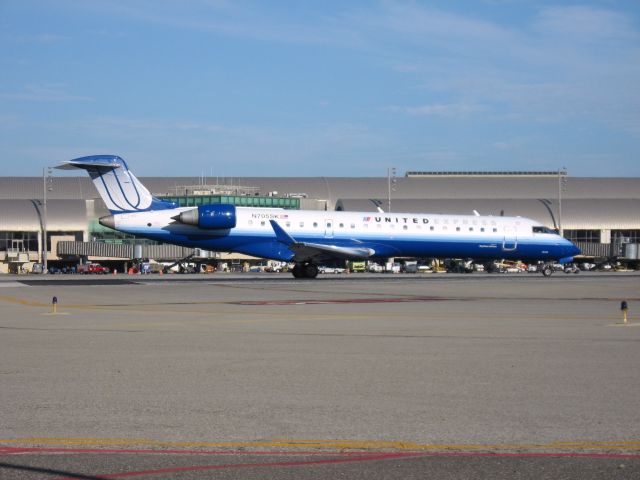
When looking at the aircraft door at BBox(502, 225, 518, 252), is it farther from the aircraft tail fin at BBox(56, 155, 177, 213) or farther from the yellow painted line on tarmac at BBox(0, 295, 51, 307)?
the yellow painted line on tarmac at BBox(0, 295, 51, 307)

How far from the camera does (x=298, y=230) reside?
163 feet

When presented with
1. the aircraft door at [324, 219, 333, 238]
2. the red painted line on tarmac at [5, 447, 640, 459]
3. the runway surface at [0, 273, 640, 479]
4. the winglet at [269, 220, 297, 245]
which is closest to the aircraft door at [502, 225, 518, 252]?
the aircraft door at [324, 219, 333, 238]

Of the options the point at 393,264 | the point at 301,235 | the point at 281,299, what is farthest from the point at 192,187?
the point at 281,299

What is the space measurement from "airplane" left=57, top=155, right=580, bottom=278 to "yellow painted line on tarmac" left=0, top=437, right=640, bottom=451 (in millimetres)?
39207

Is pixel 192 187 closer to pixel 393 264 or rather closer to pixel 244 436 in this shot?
pixel 393 264

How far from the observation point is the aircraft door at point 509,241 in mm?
53438

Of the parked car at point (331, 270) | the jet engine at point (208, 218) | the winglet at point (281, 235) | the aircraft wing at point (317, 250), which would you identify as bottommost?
the parked car at point (331, 270)

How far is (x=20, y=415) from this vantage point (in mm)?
9797

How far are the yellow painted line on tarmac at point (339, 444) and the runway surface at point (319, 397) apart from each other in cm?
3

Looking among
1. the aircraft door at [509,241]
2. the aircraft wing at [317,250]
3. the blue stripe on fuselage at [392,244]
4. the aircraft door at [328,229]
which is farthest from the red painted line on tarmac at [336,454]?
the aircraft door at [509,241]

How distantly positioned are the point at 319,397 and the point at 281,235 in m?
37.7

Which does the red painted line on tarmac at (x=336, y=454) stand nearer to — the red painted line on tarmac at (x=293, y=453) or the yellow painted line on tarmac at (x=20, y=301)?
the red painted line on tarmac at (x=293, y=453)

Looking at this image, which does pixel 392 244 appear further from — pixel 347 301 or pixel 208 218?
pixel 347 301

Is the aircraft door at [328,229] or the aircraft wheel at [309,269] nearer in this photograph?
the aircraft door at [328,229]
